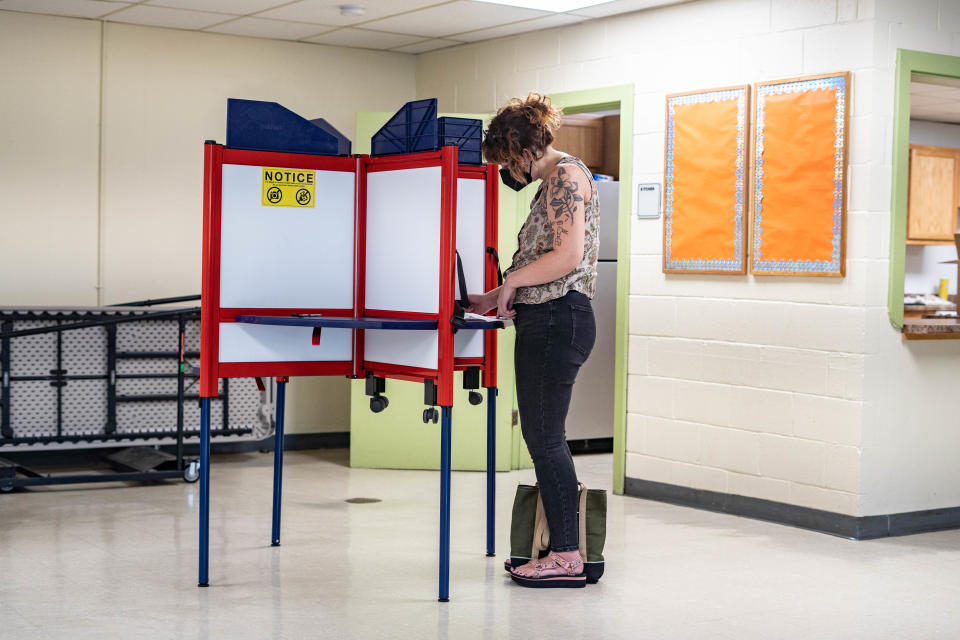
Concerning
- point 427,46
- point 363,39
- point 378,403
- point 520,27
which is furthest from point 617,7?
point 378,403

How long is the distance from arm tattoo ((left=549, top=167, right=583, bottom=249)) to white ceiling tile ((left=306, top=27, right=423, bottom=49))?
338cm

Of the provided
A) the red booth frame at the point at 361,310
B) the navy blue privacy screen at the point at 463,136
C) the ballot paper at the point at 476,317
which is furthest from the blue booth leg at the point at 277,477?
the navy blue privacy screen at the point at 463,136

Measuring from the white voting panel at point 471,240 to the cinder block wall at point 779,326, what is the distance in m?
1.63

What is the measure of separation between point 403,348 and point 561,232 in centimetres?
68

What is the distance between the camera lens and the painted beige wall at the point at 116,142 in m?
6.56

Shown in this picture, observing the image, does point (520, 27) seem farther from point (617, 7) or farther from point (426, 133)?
point (426, 133)

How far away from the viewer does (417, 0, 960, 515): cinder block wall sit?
496 cm

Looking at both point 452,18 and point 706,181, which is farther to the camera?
point 452,18

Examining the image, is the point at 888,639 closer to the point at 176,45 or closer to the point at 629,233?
the point at 629,233

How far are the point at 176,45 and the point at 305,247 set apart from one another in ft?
11.0

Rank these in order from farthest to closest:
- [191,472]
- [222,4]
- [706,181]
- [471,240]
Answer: [222,4] < [191,472] < [706,181] < [471,240]

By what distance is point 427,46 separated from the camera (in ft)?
24.3

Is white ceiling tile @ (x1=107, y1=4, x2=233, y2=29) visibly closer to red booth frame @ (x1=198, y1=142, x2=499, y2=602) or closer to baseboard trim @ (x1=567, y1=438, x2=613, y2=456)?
red booth frame @ (x1=198, y1=142, x2=499, y2=602)

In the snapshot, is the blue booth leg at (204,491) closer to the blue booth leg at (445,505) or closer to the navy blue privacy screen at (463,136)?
the blue booth leg at (445,505)
